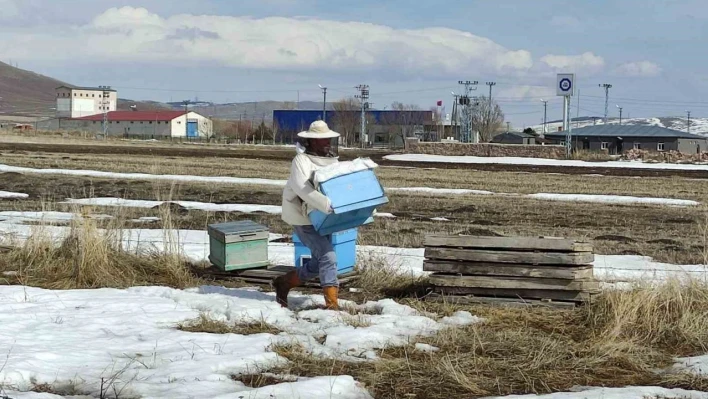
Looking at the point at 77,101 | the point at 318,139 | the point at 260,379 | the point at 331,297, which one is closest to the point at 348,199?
the point at 318,139

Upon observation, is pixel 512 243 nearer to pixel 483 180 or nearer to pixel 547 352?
pixel 547 352

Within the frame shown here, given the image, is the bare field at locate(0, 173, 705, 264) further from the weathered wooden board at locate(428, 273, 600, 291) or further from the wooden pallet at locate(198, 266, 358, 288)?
the weathered wooden board at locate(428, 273, 600, 291)

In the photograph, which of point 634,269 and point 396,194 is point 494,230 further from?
point 396,194

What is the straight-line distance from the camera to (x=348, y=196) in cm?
812

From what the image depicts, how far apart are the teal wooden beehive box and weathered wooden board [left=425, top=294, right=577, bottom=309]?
236 cm

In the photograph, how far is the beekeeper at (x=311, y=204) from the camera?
26.7ft

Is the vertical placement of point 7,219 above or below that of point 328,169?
below

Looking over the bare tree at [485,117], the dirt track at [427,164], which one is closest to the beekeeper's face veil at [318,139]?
the dirt track at [427,164]

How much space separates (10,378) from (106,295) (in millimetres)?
3339

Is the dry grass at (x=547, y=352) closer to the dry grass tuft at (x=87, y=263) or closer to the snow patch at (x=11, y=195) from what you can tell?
the dry grass tuft at (x=87, y=263)

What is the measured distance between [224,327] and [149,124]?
5607 inches

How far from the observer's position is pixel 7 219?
50.8ft

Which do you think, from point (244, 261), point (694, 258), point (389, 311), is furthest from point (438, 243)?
point (694, 258)

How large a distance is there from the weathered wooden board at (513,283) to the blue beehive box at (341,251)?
111 cm
